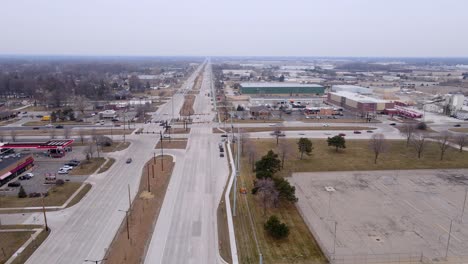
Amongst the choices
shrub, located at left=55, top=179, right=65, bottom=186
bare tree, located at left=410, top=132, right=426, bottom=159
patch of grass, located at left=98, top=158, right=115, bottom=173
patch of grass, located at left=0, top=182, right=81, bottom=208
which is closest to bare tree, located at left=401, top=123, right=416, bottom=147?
bare tree, located at left=410, top=132, right=426, bottom=159

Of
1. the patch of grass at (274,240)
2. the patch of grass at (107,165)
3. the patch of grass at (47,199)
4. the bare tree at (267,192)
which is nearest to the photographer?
the patch of grass at (274,240)

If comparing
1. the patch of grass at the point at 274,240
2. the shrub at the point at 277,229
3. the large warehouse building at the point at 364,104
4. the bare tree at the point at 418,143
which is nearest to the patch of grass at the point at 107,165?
the patch of grass at the point at 274,240

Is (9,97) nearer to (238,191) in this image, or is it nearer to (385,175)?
(238,191)

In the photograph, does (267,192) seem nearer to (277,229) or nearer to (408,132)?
(277,229)

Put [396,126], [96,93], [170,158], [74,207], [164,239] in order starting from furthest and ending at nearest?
1. [96,93]
2. [396,126]
3. [170,158]
4. [74,207]
5. [164,239]

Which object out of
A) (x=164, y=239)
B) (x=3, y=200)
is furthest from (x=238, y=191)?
(x=3, y=200)

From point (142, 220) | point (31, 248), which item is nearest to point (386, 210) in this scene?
point (142, 220)

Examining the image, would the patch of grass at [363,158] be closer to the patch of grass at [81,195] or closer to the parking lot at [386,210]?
the parking lot at [386,210]
